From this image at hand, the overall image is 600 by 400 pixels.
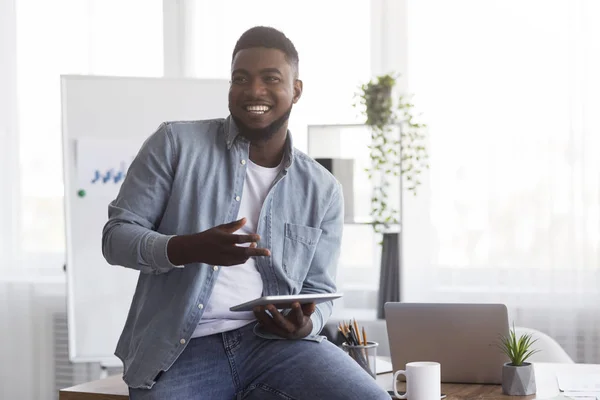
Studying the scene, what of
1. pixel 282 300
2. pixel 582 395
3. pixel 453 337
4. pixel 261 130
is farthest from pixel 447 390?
pixel 261 130

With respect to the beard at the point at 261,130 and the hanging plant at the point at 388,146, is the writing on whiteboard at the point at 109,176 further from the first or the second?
the beard at the point at 261,130

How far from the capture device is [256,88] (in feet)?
6.18

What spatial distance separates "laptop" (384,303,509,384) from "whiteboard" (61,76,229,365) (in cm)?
205

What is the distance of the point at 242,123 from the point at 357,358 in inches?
25.1

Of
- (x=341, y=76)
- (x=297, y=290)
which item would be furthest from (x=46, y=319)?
(x=297, y=290)

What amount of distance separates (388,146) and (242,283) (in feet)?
7.12

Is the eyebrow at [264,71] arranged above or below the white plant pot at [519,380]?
above

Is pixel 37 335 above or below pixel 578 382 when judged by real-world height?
below

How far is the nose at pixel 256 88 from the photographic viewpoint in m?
1.88

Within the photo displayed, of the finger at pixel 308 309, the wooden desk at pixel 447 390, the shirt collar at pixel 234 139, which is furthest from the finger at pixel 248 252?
the wooden desk at pixel 447 390

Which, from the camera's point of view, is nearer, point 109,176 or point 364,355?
point 364,355

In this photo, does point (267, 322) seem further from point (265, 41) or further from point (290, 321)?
point (265, 41)

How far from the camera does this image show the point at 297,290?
191 centimetres

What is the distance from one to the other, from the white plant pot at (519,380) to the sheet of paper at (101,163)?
229 cm
